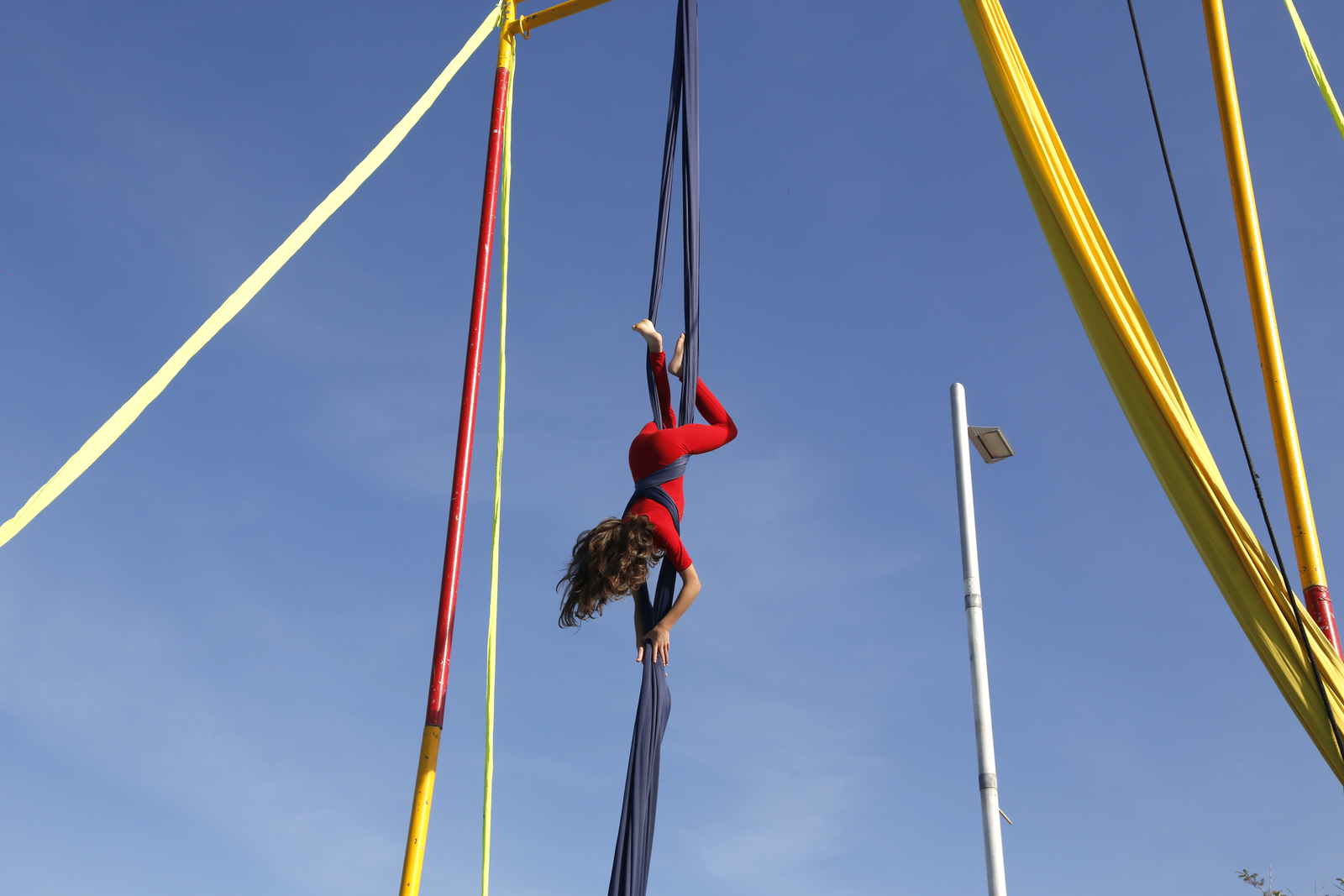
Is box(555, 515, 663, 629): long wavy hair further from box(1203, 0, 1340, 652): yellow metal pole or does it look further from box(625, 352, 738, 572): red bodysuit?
box(1203, 0, 1340, 652): yellow metal pole

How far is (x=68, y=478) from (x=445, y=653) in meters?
2.33

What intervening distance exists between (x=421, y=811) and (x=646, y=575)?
150cm

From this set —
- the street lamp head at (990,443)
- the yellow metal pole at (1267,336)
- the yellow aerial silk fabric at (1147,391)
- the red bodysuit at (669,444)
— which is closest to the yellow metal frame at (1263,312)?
the yellow metal pole at (1267,336)

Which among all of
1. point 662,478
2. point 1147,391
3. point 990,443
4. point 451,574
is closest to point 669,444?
point 662,478

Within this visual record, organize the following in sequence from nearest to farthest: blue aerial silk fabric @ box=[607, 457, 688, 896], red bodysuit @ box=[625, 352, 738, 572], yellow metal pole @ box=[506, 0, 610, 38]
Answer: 1. blue aerial silk fabric @ box=[607, 457, 688, 896]
2. red bodysuit @ box=[625, 352, 738, 572]
3. yellow metal pole @ box=[506, 0, 610, 38]

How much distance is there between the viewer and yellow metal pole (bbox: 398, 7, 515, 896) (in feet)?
16.3

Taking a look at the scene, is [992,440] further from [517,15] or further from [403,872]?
[403,872]

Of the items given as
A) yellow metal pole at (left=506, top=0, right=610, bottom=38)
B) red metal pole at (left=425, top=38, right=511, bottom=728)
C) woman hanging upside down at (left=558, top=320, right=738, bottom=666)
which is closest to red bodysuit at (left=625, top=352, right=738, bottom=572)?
woman hanging upside down at (left=558, top=320, right=738, bottom=666)

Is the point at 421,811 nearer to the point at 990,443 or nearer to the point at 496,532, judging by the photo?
the point at 496,532

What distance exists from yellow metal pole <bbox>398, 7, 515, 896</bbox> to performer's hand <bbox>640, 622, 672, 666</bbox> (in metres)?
1.01

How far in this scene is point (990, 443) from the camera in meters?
8.83

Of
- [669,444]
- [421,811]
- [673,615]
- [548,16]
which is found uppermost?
[548,16]

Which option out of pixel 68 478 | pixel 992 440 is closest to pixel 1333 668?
pixel 68 478

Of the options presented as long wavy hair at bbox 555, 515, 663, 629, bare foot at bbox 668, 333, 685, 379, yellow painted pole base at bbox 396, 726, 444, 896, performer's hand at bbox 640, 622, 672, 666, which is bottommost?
yellow painted pole base at bbox 396, 726, 444, 896
